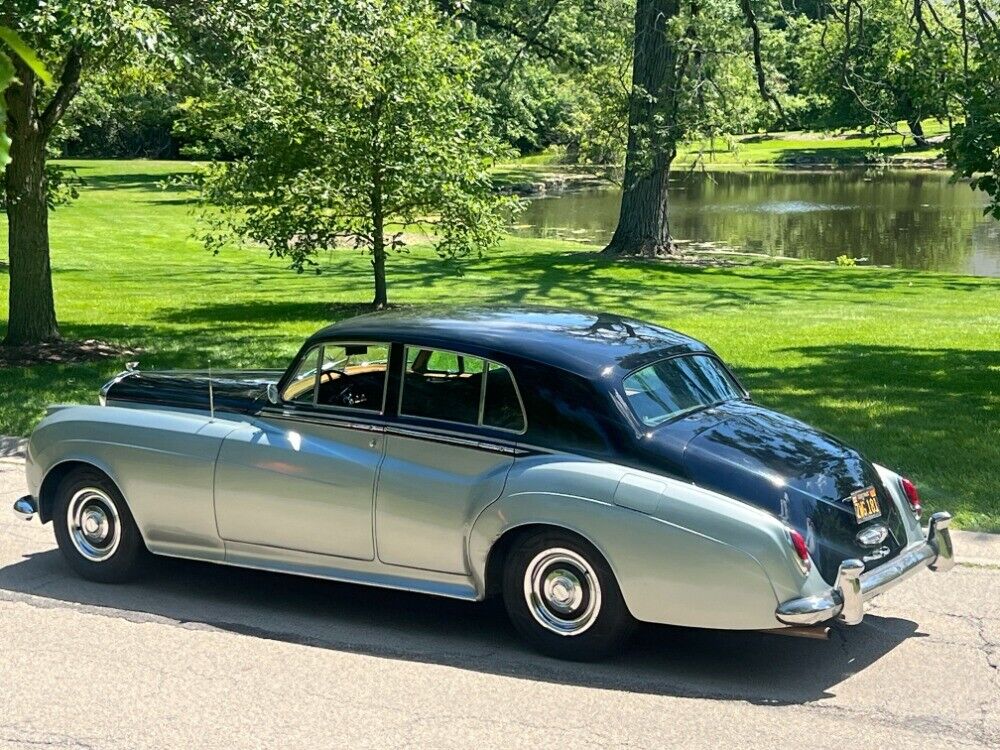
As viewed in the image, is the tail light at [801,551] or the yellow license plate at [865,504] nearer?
the tail light at [801,551]

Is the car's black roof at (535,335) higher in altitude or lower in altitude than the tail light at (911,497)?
higher

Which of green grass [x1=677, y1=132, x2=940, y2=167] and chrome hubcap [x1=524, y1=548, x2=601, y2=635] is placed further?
green grass [x1=677, y1=132, x2=940, y2=167]

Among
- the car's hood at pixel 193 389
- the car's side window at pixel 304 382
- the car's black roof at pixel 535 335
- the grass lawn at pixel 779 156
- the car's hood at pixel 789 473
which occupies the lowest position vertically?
the car's hood at pixel 789 473

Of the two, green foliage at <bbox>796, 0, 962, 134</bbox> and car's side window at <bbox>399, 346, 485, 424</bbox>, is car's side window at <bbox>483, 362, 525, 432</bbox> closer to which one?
car's side window at <bbox>399, 346, 485, 424</bbox>

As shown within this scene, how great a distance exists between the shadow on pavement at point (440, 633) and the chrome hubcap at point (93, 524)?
19 cm

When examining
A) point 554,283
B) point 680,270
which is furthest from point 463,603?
point 680,270

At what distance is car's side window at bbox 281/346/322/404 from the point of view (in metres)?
6.77

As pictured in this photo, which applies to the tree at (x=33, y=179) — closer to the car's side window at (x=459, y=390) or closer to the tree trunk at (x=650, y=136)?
the car's side window at (x=459, y=390)

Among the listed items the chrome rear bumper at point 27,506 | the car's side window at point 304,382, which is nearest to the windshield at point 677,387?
the car's side window at point 304,382

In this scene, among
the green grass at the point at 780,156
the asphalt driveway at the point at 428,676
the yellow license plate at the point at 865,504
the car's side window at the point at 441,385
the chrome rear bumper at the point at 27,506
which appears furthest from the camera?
the green grass at the point at 780,156

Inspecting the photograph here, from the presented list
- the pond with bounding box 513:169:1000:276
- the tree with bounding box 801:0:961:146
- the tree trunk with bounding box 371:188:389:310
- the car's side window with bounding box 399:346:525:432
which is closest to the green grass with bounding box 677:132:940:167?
the pond with bounding box 513:169:1000:276

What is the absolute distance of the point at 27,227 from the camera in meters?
14.5

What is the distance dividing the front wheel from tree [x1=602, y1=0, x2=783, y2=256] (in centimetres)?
1521

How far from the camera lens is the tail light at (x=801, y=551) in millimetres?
5457
